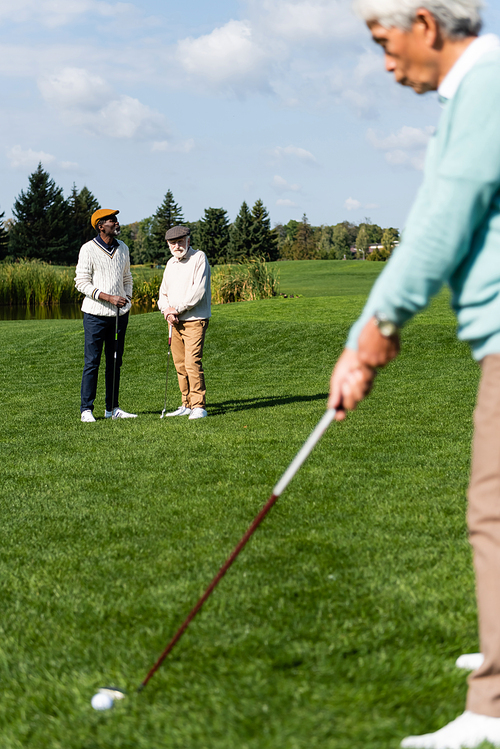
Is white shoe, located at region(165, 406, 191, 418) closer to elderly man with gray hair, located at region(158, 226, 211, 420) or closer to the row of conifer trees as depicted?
elderly man with gray hair, located at region(158, 226, 211, 420)

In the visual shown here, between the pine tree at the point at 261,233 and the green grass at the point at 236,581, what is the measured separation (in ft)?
247

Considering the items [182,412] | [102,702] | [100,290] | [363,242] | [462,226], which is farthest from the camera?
[363,242]

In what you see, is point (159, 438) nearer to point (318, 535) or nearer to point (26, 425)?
point (26, 425)

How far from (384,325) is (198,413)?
6092 mm

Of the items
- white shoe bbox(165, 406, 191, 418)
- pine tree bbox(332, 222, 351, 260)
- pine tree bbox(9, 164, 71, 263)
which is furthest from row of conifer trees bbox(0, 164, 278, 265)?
white shoe bbox(165, 406, 191, 418)

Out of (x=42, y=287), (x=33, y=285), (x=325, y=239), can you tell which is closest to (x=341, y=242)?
(x=325, y=239)

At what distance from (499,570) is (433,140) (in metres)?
1.15

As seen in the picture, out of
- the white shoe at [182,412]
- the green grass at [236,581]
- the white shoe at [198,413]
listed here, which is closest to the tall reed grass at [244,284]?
the white shoe at [182,412]

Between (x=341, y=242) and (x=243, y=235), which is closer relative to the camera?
(x=243, y=235)

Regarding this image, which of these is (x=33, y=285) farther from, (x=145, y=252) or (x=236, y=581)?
(x=145, y=252)

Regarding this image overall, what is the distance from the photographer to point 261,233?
82.3 meters

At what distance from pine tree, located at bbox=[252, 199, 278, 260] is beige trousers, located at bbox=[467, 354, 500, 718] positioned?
80.3m

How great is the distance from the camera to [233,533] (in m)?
3.87

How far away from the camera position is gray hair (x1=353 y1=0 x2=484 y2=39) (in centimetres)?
181
